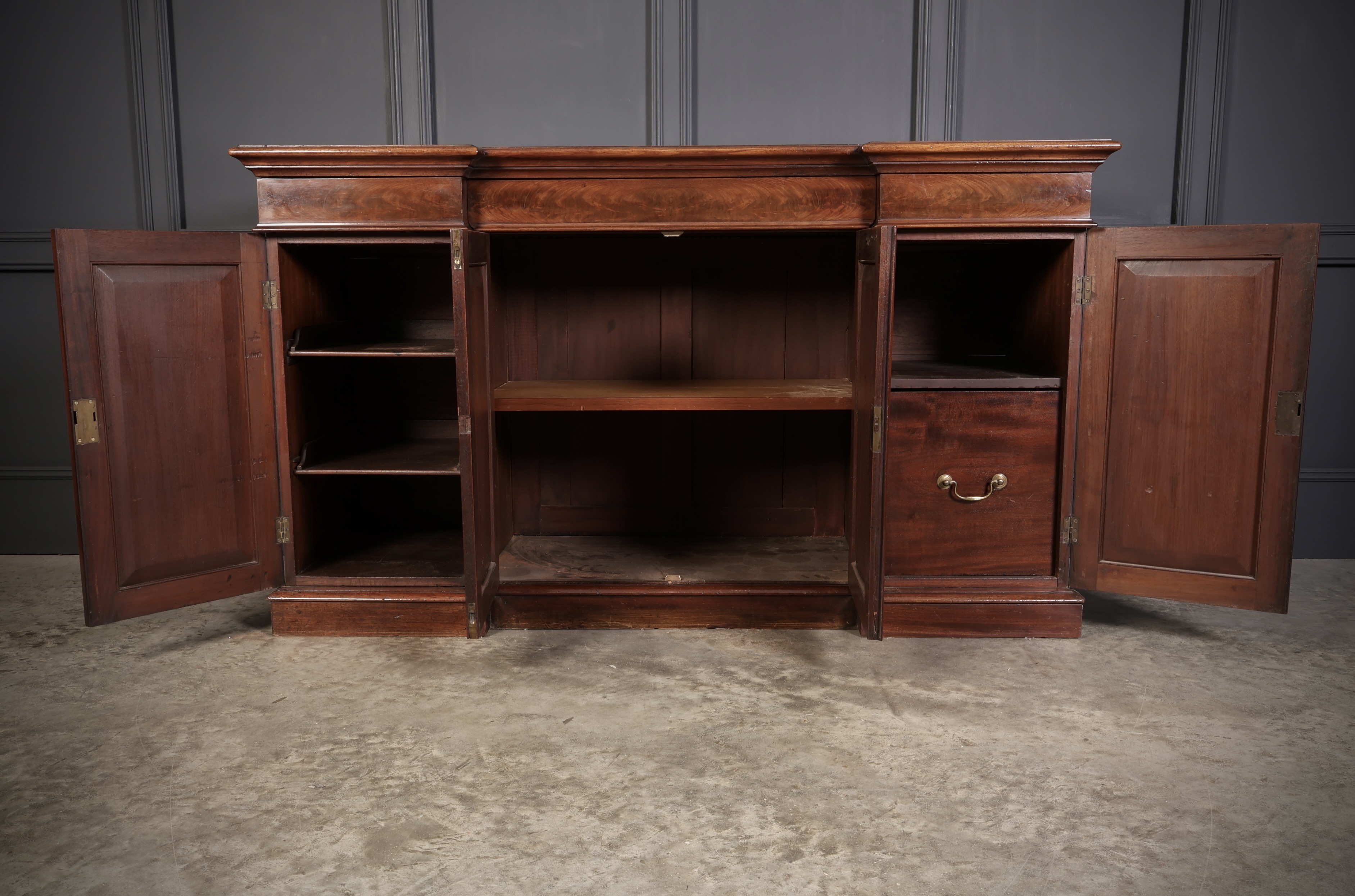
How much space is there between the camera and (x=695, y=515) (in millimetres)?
3566

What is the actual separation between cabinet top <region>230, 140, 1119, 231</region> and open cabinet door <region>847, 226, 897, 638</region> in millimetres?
181

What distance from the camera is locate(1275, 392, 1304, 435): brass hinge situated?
2.57 meters

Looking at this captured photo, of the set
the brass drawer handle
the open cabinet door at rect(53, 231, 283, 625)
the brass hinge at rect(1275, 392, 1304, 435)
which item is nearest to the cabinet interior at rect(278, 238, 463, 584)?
the open cabinet door at rect(53, 231, 283, 625)

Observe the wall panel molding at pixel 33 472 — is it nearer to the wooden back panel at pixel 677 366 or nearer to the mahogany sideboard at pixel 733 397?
the mahogany sideboard at pixel 733 397

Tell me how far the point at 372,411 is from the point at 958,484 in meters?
2.16

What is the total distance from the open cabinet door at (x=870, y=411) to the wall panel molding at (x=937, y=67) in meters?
0.97

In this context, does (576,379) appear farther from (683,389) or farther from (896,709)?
(896,709)

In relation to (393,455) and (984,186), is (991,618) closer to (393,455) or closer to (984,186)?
(984,186)

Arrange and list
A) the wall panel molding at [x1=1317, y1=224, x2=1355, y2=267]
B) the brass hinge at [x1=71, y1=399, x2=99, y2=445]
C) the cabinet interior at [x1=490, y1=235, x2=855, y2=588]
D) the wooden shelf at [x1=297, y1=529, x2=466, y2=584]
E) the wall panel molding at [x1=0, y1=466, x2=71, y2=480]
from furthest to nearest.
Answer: the wall panel molding at [x1=0, y1=466, x2=71, y2=480] → the wall panel molding at [x1=1317, y1=224, x2=1355, y2=267] → the cabinet interior at [x1=490, y1=235, x2=855, y2=588] → the wooden shelf at [x1=297, y1=529, x2=466, y2=584] → the brass hinge at [x1=71, y1=399, x2=99, y2=445]

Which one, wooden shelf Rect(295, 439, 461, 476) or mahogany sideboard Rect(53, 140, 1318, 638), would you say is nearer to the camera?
mahogany sideboard Rect(53, 140, 1318, 638)

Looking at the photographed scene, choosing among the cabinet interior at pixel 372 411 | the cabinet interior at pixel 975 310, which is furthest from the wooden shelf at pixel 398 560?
the cabinet interior at pixel 975 310

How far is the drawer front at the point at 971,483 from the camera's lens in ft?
9.24

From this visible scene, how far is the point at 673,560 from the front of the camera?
3240 mm

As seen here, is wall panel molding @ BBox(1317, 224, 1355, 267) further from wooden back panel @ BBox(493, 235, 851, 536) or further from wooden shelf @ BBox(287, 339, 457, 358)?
wooden shelf @ BBox(287, 339, 457, 358)
